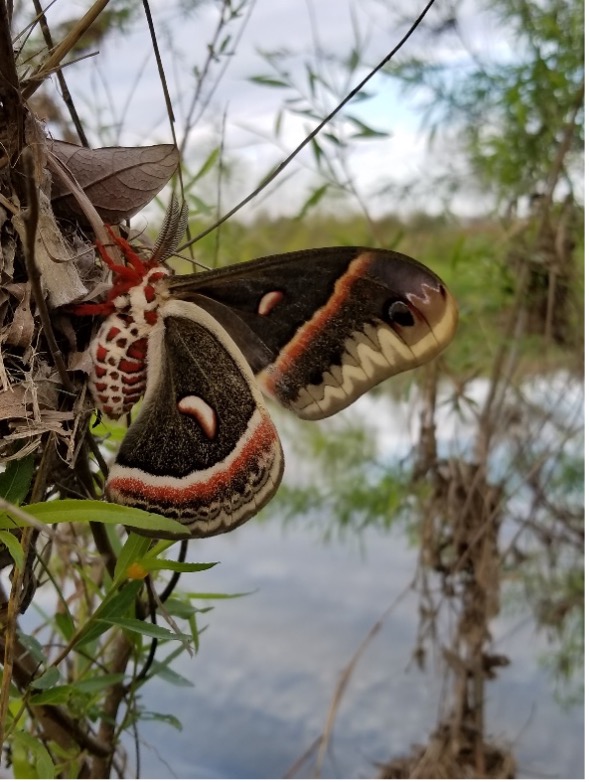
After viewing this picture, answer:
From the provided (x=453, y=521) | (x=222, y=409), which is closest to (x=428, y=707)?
(x=453, y=521)

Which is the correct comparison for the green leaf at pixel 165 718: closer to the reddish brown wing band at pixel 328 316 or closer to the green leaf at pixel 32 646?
the green leaf at pixel 32 646

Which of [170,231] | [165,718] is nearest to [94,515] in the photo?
[170,231]

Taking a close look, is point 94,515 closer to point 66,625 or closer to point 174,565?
point 174,565

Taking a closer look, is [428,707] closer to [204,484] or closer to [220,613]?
[220,613]

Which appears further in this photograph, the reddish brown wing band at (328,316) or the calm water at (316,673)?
the calm water at (316,673)

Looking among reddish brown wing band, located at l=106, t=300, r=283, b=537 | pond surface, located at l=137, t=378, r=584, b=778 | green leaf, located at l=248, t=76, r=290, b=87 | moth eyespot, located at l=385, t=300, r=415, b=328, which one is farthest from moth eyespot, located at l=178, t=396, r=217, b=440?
pond surface, located at l=137, t=378, r=584, b=778

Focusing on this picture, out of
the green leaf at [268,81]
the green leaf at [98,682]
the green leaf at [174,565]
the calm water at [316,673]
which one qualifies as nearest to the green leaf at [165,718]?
the green leaf at [98,682]

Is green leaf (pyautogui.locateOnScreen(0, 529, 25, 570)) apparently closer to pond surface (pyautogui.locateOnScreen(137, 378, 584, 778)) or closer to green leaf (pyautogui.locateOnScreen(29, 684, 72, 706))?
green leaf (pyautogui.locateOnScreen(29, 684, 72, 706))
